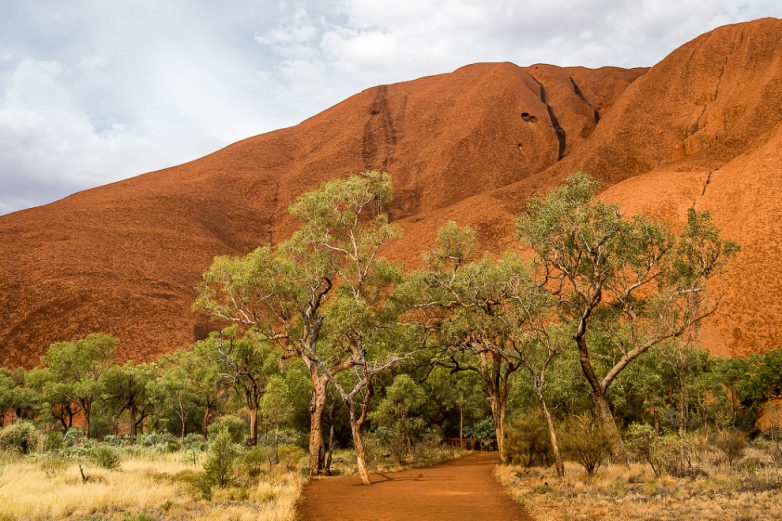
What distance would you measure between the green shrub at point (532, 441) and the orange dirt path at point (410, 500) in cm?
199

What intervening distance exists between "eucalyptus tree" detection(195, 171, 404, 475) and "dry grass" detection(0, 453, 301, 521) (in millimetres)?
5910

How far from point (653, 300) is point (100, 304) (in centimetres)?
5319

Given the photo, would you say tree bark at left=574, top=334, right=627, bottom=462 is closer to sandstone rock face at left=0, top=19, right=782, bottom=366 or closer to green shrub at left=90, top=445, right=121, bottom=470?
green shrub at left=90, top=445, right=121, bottom=470

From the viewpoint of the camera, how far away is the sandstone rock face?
169 ft

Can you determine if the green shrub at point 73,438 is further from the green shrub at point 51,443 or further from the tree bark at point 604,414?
the tree bark at point 604,414

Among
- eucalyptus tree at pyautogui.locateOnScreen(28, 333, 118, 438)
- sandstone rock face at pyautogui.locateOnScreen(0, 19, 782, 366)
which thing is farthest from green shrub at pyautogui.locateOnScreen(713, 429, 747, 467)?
eucalyptus tree at pyautogui.locateOnScreen(28, 333, 118, 438)

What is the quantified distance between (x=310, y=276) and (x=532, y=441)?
34.9ft

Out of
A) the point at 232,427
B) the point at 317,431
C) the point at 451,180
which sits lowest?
the point at 232,427

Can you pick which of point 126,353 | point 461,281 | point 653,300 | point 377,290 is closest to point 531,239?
point 461,281

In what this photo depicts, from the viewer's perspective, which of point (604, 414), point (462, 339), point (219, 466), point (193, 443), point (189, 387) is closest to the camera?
point (219, 466)

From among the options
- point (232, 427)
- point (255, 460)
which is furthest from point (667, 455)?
point (232, 427)

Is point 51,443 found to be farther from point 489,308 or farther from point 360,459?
point 489,308

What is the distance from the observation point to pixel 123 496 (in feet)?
39.5

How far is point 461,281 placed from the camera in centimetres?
2158
